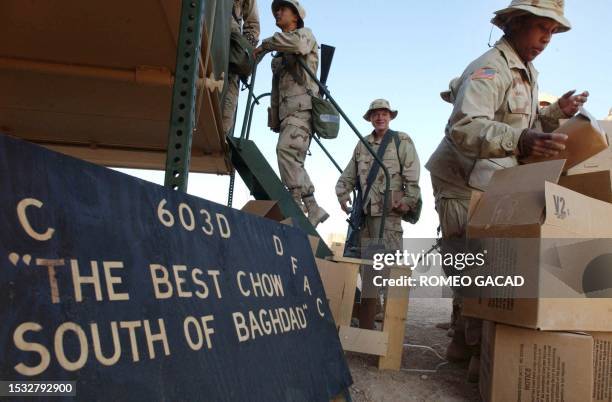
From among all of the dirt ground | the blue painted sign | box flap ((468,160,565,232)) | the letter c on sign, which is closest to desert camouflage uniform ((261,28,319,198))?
the dirt ground

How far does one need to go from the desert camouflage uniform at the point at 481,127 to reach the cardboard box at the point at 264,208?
3.13 ft

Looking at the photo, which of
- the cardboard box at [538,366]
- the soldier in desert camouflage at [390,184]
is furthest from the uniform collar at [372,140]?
the cardboard box at [538,366]

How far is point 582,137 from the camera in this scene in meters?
1.86

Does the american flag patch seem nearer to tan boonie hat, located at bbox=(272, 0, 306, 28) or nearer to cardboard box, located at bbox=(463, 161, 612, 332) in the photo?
cardboard box, located at bbox=(463, 161, 612, 332)

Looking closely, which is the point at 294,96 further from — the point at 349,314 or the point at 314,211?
the point at 349,314

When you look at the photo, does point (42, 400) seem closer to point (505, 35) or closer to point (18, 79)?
point (18, 79)

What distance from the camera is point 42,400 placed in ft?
2.11

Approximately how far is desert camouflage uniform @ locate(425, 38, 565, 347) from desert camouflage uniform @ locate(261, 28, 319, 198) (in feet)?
3.33

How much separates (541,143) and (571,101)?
0.70m

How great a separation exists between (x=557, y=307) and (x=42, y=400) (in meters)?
1.59

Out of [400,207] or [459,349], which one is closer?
[459,349]

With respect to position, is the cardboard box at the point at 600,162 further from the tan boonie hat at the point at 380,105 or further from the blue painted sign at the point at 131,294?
the tan boonie hat at the point at 380,105

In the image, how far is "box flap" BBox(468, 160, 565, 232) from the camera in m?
1.60

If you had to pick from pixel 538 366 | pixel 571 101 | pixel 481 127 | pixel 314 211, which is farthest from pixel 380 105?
pixel 538 366
